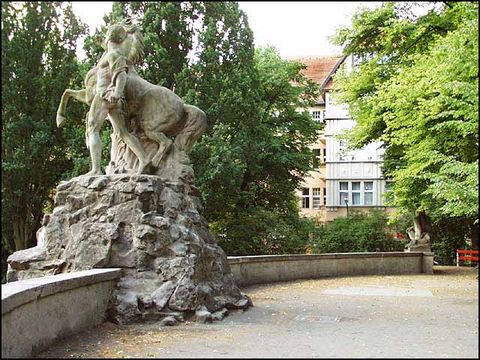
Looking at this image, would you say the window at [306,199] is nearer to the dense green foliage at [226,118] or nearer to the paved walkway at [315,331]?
the dense green foliage at [226,118]

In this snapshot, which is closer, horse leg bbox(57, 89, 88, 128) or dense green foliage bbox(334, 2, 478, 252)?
horse leg bbox(57, 89, 88, 128)

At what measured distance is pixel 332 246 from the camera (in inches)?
1074

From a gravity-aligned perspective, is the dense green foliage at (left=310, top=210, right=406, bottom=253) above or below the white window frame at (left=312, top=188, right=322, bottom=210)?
below

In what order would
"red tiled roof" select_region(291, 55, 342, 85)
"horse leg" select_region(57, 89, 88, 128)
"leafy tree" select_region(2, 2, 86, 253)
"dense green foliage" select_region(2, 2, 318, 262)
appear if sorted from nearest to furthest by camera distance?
"leafy tree" select_region(2, 2, 86, 253), "dense green foliage" select_region(2, 2, 318, 262), "horse leg" select_region(57, 89, 88, 128), "red tiled roof" select_region(291, 55, 342, 85)

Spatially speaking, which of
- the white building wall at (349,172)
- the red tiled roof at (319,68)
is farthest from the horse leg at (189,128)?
the white building wall at (349,172)

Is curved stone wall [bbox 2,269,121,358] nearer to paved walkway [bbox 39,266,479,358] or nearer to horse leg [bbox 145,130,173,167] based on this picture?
paved walkway [bbox 39,266,479,358]

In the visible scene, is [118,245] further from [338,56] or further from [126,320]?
[338,56]

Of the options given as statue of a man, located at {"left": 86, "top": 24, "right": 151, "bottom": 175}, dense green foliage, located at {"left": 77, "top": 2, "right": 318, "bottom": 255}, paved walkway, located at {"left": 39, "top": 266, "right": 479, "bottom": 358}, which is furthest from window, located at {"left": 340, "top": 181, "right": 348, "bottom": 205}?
statue of a man, located at {"left": 86, "top": 24, "right": 151, "bottom": 175}

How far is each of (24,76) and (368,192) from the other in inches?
1568

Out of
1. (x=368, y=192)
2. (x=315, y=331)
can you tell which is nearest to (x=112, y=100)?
(x=315, y=331)

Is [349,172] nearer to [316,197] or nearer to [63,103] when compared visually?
[316,197]

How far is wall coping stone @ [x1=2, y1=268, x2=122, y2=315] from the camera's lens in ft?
17.2

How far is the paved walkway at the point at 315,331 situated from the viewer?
16.6ft

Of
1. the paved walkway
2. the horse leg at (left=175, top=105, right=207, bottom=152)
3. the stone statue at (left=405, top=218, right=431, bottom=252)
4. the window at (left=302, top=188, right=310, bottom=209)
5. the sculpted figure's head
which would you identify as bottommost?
the paved walkway
